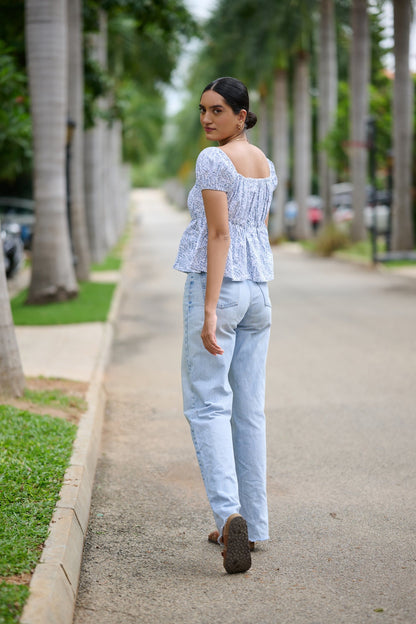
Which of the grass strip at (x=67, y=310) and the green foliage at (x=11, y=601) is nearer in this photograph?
the green foliage at (x=11, y=601)

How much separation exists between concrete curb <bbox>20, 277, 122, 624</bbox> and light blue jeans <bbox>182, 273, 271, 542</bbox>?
0.67 meters

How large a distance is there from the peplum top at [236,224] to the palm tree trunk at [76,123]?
12.6 metres

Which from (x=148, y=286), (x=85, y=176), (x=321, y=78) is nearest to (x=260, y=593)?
(x=148, y=286)

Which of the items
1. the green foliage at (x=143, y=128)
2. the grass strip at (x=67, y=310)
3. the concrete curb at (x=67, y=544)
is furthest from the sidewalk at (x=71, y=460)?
the green foliage at (x=143, y=128)

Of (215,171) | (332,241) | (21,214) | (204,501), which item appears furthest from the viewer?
(21,214)

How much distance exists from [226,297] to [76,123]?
42.3 feet

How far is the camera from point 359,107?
24703mm

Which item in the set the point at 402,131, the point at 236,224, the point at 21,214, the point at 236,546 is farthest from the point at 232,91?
the point at 21,214

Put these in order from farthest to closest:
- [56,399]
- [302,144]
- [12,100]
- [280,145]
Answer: [280,145]
[302,144]
[12,100]
[56,399]

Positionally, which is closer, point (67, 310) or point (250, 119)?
point (250, 119)

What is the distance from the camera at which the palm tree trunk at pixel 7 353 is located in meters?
6.30

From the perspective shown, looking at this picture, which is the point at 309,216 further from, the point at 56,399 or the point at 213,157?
the point at 213,157

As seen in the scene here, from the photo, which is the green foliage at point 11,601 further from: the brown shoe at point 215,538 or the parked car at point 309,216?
the parked car at point 309,216

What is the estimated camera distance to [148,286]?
18.6m
